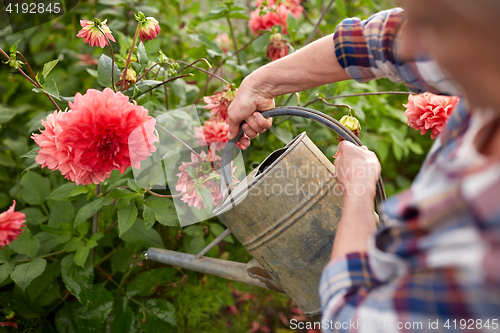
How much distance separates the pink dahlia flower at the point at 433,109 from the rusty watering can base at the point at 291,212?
0.98ft

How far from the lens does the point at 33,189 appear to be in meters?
1.11

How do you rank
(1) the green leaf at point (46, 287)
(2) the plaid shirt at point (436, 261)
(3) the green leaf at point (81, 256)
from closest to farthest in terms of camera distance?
(2) the plaid shirt at point (436, 261) < (3) the green leaf at point (81, 256) < (1) the green leaf at point (46, 287)

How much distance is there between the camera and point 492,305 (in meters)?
0.32

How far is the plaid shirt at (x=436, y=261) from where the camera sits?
0.32 metres

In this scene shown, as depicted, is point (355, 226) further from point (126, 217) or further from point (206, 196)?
point (126, 217)

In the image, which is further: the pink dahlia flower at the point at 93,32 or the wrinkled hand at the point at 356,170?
the pink dahlia flower at the point at 93,32

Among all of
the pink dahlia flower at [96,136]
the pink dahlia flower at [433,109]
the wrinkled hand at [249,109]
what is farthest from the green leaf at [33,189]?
the pink dahlia flower at [433,109]

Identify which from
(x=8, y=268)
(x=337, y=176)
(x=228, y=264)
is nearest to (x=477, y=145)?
(x=337, y=176)

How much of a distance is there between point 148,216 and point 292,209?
0.41 m

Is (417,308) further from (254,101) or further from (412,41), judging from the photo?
(254,101)

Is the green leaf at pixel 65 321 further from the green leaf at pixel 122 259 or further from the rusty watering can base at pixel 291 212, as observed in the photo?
the rusty watering can base at pixel 291 212

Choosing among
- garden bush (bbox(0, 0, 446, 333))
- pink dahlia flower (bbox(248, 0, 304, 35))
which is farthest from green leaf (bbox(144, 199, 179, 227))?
pink dahlia flower (bbox(248, 0, 304, 35))

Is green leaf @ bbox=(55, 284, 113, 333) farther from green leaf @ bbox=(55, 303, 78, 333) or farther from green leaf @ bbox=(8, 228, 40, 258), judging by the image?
green leaf @ bbox=(8, 228, 40, 258)

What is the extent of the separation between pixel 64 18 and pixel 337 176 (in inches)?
63.7
